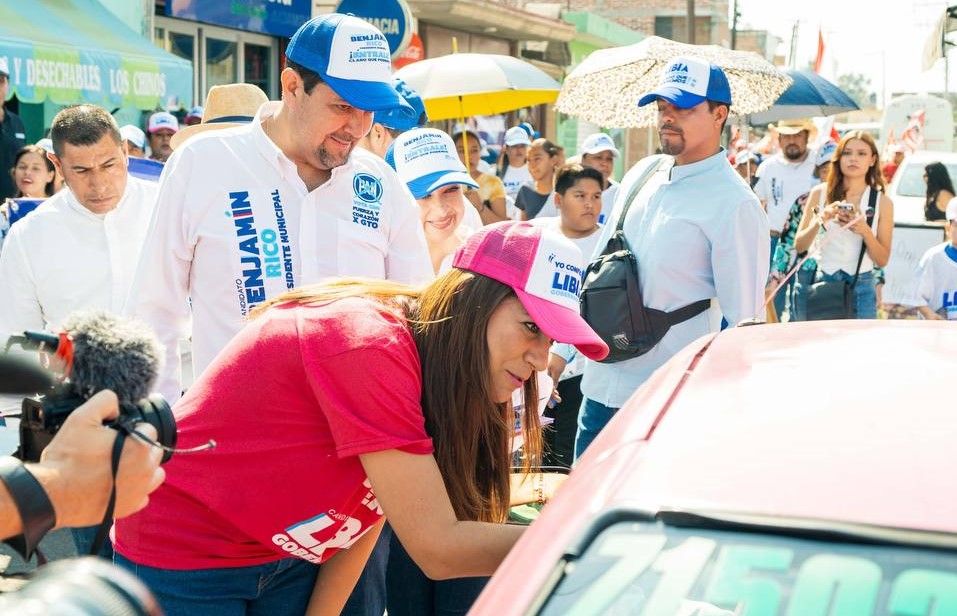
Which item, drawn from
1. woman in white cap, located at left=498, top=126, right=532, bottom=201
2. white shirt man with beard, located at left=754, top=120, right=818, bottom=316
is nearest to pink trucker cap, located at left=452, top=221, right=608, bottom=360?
white shirt man with beard, located at left=754, top=120, right=818, bottom=316

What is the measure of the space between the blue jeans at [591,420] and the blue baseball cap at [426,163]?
0.97 m

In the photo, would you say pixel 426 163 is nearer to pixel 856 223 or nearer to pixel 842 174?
pixel 856 223

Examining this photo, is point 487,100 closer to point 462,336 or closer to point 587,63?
point 587,63

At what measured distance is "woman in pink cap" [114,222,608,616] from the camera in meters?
2.26

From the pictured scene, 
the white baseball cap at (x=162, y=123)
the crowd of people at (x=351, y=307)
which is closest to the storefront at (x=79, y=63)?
the white baseball cap at (x=162, y=123)

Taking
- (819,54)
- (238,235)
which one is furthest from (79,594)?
(819,54)

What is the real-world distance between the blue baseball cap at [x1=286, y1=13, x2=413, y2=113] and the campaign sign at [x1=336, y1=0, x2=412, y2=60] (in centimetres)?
421

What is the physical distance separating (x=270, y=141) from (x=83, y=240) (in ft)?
4.12

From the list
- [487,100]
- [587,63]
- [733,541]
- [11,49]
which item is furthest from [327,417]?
[487,100]

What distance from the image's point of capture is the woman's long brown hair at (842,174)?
26.2ft

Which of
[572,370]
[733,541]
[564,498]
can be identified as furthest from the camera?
[572,370]

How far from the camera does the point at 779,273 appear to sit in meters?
9.73

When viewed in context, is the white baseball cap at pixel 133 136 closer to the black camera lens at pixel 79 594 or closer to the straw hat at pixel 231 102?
the straw hat at pixel 231 102

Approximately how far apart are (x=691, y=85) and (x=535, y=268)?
7.94ft
